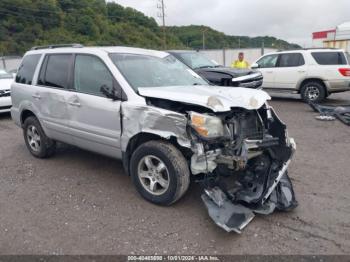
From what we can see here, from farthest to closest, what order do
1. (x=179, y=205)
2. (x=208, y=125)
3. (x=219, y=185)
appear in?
(x=179, y=205) → (x=219, y=185) → (x=208, y=125)

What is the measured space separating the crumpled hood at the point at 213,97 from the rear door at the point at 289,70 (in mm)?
7761

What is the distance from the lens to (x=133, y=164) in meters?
3.76

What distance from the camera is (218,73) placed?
8.66 metres

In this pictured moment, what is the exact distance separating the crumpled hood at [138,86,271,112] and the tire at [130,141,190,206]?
0.54 metres

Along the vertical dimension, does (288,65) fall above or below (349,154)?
above

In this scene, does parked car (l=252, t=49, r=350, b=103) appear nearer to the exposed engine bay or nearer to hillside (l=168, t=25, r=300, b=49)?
the exposed engine bay

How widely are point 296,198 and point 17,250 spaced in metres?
3.05

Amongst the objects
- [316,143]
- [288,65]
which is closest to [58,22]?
[288,65]

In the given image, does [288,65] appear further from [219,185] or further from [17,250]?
[17,250]

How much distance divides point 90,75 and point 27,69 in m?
1.90

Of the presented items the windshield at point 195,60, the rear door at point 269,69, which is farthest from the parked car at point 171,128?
the rear door at point 269,69

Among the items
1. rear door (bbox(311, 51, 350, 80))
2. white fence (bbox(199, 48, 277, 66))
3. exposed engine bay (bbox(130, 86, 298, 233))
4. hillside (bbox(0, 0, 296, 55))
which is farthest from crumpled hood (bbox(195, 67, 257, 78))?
hillside (bbox(0, 0, 296, 55))

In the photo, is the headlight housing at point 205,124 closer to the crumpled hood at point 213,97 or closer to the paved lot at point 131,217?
the crumpled hood at point 213,97

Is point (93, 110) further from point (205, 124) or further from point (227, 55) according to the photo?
point (227, 55)
